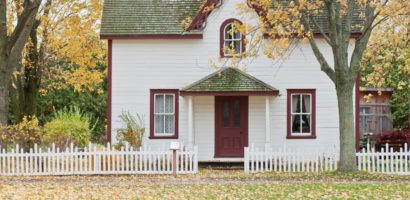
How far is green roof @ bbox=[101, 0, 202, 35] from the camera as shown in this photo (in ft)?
87.4

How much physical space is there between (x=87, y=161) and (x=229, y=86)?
6113 millimetres

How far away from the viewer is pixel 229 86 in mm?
25953

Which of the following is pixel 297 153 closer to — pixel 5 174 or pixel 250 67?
pixel 250 67

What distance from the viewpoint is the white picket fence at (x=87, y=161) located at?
22.2m

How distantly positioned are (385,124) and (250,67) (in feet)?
44.1

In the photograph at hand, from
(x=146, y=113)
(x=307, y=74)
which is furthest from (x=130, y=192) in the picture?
(x=307, y=74)

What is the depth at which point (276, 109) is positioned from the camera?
88.1 ft

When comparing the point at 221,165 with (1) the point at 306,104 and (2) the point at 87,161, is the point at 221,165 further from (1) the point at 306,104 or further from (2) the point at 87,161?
(2) the point at 87,161

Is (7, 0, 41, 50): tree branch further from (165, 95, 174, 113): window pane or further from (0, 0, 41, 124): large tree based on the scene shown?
(165, 95, 174, 113): window pane

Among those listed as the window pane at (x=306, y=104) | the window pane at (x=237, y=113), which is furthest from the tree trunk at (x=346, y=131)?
the window pane at (x=237, y=113)

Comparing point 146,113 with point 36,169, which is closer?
point 36,169

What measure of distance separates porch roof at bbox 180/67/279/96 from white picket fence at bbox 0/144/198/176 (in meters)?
3.31

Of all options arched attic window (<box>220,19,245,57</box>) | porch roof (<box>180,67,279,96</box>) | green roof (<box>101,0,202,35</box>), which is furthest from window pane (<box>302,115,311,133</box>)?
green roof (<box>101,0,202,35</box>)

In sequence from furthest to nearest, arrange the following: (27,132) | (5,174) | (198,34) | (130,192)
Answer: (198,34)
(27,132)
(5,174)
(130,192)
